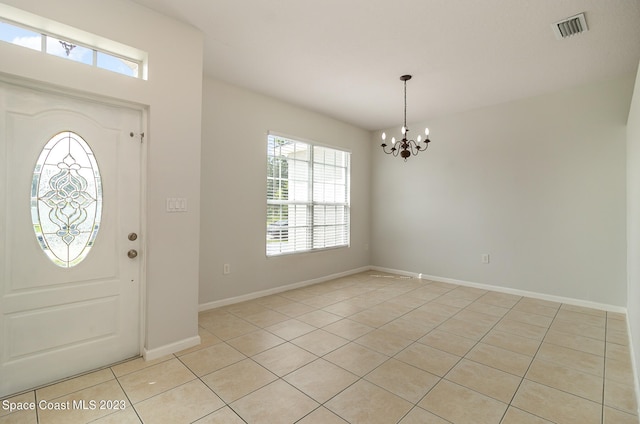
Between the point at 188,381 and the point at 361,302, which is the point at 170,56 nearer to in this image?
the point at 188,381

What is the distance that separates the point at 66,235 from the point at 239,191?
2.02m

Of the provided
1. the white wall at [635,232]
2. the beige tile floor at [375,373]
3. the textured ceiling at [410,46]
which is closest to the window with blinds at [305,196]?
the textured ceiling at [410,46]

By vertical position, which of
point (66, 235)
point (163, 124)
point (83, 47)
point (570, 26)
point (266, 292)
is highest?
point (570, 26)

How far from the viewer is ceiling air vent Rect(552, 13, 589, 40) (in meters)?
2.52

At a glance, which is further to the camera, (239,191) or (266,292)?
(266,292)

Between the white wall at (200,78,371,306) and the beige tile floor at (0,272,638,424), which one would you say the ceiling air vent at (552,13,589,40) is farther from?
the white wall at (200,78,371,306)

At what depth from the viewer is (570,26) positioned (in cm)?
261

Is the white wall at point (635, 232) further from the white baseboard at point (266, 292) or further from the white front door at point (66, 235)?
the white front door at point (66, 235)

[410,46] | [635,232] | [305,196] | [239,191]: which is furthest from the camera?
[305,196]

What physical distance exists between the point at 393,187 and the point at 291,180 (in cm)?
225

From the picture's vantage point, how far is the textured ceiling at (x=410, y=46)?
8.01ft

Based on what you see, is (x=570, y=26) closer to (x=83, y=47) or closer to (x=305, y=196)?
(x=305, y=196)

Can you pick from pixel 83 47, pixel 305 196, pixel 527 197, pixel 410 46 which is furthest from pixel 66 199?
pixel 527 197

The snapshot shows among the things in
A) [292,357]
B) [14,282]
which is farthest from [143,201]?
[292,357]
